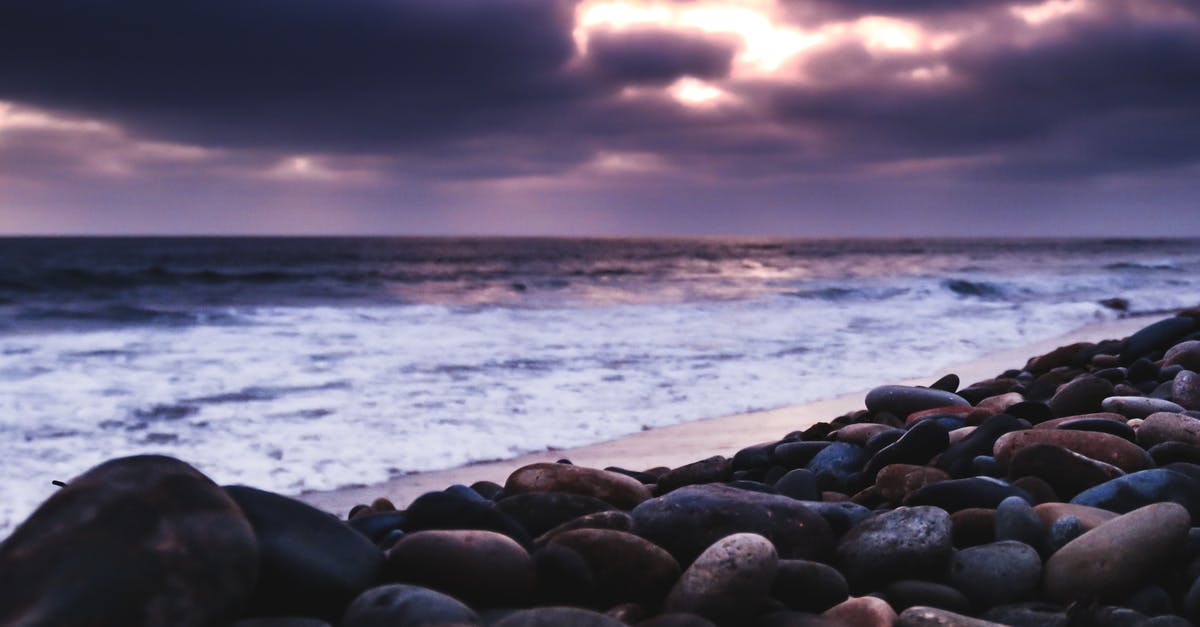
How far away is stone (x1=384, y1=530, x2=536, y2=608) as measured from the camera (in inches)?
70.7

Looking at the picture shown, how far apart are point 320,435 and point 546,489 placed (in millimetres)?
2846

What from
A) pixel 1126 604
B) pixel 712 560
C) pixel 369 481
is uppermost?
pixel 712 560

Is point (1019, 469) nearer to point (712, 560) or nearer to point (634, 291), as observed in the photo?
point (712, 560)

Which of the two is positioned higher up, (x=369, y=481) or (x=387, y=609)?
(x=387, y=609)

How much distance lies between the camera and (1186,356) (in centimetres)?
464

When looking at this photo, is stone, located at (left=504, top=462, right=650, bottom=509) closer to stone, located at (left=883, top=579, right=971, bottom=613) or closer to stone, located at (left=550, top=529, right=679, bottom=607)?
stone, located at (left=550, top=529, right=679, bottom=607)

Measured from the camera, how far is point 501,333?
35.7 ft

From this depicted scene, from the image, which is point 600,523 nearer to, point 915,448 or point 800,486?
point 800,486

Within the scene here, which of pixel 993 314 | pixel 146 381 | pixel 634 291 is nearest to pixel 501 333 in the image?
pixel 146 381

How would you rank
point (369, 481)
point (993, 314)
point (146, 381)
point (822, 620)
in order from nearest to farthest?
point (822, 620) → point (369, 481) → point (146, 381) → point (993, 314)

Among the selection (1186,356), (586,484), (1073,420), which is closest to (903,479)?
(1073,420)

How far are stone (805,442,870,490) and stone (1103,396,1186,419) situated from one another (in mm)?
1041

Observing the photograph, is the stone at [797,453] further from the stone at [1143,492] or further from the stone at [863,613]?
the stone at [863,613]

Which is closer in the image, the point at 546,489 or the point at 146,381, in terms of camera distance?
the point at 546,489
